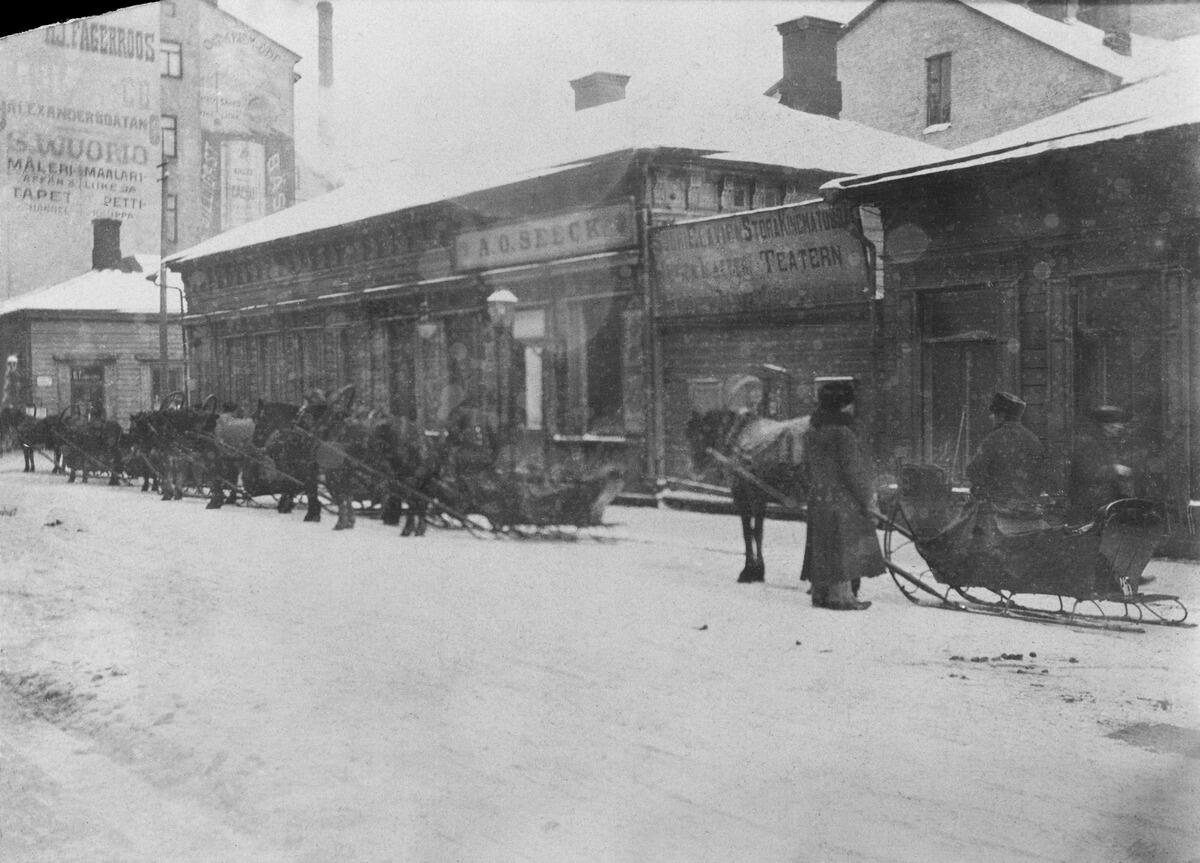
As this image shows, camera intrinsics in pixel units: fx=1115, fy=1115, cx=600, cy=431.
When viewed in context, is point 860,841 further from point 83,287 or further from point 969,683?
point 83,287

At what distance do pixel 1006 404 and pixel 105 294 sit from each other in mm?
3293

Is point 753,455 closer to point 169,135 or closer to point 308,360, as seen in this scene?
point 308,360

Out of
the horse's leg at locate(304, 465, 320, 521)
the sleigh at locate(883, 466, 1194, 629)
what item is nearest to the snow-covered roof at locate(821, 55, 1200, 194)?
the sleigh at locate(883, 466, 1194, 629)

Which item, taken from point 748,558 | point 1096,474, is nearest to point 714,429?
point 748,558

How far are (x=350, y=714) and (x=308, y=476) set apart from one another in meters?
3.92

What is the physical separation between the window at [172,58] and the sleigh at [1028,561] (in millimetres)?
3086

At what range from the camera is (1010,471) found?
125 inches

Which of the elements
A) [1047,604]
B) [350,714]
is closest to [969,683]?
[1047,604]

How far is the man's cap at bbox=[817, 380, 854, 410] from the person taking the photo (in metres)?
4.66

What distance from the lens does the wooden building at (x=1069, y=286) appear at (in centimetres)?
284

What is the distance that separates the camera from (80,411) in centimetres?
493

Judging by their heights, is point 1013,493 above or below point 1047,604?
above

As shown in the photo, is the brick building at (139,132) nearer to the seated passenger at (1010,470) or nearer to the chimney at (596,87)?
the chimney at (596,87)

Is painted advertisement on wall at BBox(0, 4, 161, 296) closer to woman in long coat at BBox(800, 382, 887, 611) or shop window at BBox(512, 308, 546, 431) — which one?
shop window at BBox(512, 308, 546, 431)
